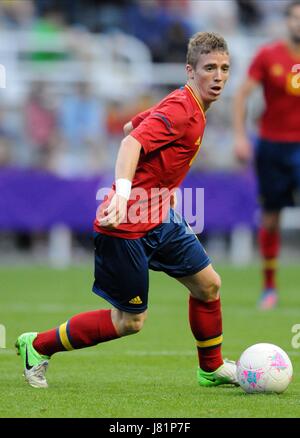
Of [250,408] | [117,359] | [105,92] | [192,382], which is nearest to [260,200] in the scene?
[117,359]

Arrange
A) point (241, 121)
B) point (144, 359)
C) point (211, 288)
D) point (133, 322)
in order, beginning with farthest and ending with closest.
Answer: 1. point (241, 121)
2. point (144, 359)
3. point (211, 288)
4. point (133, 322)

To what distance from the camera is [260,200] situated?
10742mm

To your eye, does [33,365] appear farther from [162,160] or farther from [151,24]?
[151,24]

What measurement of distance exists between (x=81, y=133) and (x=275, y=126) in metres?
5.84

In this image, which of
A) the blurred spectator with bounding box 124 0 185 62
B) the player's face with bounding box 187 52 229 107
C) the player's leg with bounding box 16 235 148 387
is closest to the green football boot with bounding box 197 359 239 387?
the player's leg with bounding box 16 235 148 387

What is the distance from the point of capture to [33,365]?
21.3ft

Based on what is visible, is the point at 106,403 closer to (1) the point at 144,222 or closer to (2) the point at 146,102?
(1) the point at 144,222

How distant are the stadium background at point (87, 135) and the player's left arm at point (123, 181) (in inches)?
203

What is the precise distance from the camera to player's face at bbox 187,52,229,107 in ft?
20.7

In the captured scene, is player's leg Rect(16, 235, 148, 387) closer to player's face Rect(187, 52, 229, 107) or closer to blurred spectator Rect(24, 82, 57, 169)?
player's face Rect(187, 52, 229, 107)

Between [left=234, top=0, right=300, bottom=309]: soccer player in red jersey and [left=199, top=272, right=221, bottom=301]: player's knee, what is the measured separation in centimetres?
410

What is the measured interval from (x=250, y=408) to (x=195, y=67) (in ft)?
6.27

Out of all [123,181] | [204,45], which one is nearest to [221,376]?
[123,181]

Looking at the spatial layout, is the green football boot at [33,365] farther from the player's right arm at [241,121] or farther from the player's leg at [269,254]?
the player's leg at [269,254]
